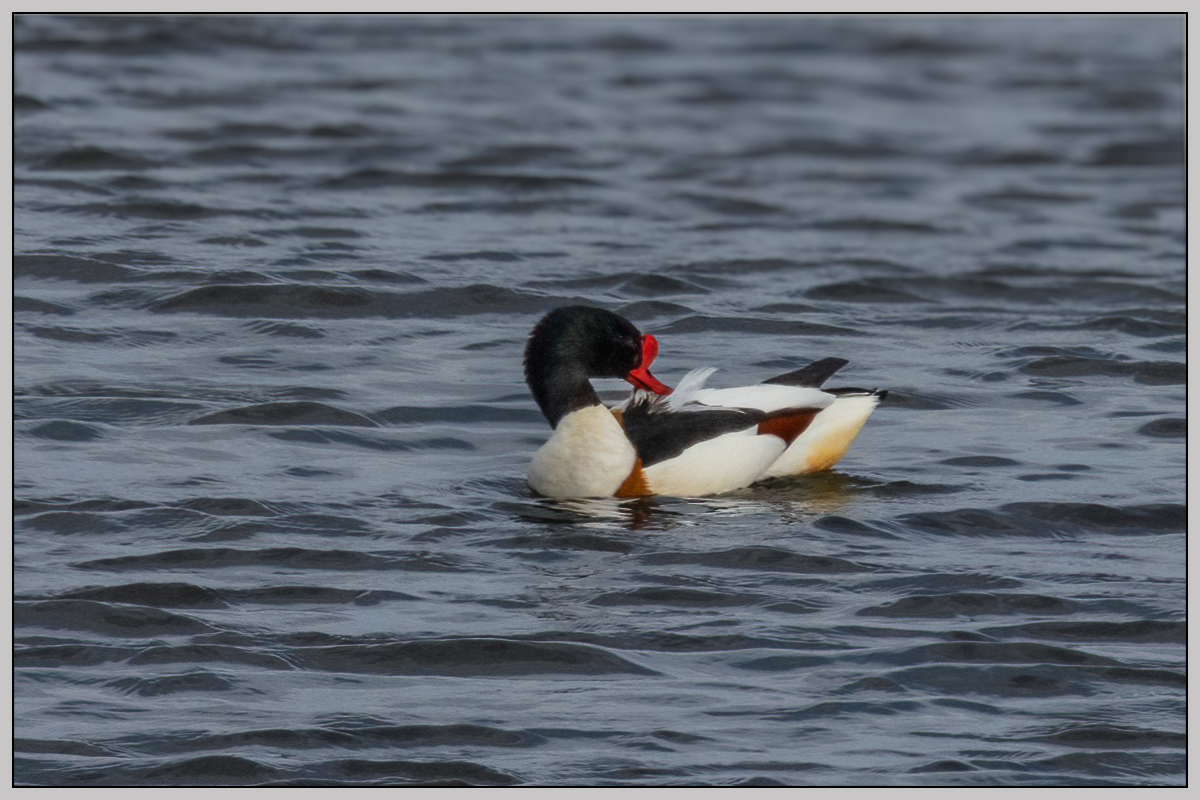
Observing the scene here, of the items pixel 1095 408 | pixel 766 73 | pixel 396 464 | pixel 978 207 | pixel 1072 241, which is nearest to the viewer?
pixel 396 464

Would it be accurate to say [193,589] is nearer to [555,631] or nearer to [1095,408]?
[555,631]

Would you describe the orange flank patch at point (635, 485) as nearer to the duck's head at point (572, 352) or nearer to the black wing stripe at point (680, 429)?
the black wing stripe at point (680, 429)

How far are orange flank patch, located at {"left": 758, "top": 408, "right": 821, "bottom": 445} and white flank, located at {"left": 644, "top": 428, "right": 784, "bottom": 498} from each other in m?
0.06

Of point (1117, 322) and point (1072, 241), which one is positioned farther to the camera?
point (1072, 241)

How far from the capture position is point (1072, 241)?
1686 centimetres

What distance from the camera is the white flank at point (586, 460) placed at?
8.91 meters

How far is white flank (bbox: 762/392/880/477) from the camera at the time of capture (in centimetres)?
936

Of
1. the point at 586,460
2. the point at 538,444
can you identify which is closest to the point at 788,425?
the point at 586,460

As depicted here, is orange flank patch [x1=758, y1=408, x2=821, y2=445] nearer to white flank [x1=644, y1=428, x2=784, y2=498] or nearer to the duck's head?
white flank [x1=644, y1=428, x2=784, y2=498]

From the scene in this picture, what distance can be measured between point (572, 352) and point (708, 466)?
0.85m

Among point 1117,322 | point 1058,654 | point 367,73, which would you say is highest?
point 367,73

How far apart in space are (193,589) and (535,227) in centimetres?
827

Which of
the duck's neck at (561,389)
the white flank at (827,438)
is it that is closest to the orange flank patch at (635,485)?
the duck's neck at (561,389)

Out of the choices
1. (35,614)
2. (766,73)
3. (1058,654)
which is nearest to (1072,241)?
(766,73)
